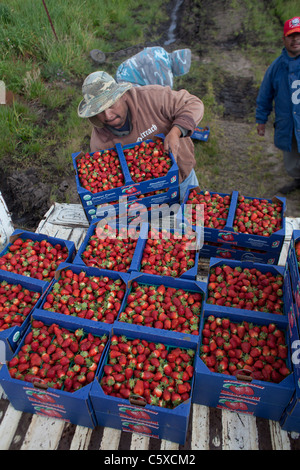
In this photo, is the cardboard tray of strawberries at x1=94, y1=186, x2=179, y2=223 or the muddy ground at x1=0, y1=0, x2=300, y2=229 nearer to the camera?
the cardboard tray of strawberries at x1=94, y1=186, x2=179, y2=223

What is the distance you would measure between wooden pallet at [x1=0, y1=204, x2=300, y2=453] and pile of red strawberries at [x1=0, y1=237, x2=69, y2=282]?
0.96m

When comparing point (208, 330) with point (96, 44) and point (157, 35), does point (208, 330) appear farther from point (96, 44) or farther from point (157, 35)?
point (157, 35)

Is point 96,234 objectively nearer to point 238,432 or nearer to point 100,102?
point 100,102

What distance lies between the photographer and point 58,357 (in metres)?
2.08

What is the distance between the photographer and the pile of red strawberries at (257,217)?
2.87m

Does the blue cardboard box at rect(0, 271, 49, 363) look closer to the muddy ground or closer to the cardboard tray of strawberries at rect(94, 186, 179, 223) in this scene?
the cardboard tray of strawberries at rect(94, 186, 179, 223)

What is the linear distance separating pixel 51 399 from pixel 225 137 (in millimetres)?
5735

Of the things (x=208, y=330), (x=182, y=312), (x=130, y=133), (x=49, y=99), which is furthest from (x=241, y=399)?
(x=49, y=99)

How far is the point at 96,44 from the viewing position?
28.0 ft

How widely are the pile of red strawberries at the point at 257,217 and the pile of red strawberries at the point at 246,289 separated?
0.44 m

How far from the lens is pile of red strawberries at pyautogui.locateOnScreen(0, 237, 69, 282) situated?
8.63 ft

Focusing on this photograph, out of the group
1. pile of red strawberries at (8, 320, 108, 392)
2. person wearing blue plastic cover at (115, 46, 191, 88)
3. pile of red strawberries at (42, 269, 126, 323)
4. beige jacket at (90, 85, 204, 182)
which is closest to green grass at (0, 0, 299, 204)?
person wearing blue plastic cover at (115, 46, 191, 88)

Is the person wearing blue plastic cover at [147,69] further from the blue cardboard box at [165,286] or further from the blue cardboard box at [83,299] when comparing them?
the blue cardboard box at [165,286]

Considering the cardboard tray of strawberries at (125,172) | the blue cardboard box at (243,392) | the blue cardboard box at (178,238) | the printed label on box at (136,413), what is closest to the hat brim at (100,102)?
the cardboard tray of strawberries at (125,172)
